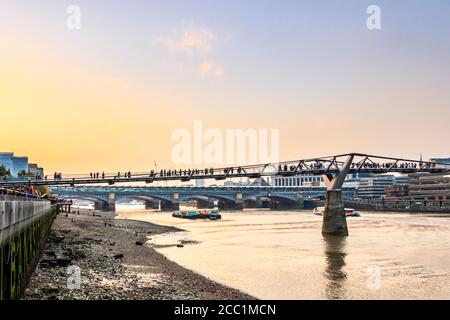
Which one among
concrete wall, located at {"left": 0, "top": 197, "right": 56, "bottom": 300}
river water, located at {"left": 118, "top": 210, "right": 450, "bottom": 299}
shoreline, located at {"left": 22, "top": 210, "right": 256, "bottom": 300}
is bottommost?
river water, located at {"left": 118, "top": 210, "right": 450, "bottom": 299}

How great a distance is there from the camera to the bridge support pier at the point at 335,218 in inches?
2670

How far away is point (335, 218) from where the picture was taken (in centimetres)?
6825

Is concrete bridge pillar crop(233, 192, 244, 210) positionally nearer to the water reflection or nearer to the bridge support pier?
the bridge support pier

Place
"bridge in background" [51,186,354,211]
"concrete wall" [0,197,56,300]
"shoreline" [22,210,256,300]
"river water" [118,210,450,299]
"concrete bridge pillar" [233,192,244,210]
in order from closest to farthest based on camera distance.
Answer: "concrete wall" [0,197,56,300] → "shoreline" [22,210,256,300] → "river water" [118,210,450,299] → "bridge in background" [51,186,354,211] → "concrete bridge pillar" [233,192,244,210]

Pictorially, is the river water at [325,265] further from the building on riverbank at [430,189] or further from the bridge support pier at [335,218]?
the building on riverbank at [430,189]

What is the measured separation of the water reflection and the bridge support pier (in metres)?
6.71

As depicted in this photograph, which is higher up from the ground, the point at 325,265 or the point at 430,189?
the point at 430,189

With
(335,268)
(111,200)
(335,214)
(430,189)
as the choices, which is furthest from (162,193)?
(335,268)

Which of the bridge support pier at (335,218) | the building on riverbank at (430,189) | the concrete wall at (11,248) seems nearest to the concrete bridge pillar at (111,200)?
the bridge support pier at (335,218)

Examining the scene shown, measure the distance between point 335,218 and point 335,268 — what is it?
33027 millimetres

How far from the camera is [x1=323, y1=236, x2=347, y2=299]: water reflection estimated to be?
27.0 metres

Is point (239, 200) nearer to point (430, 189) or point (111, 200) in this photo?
point (111, 200)
